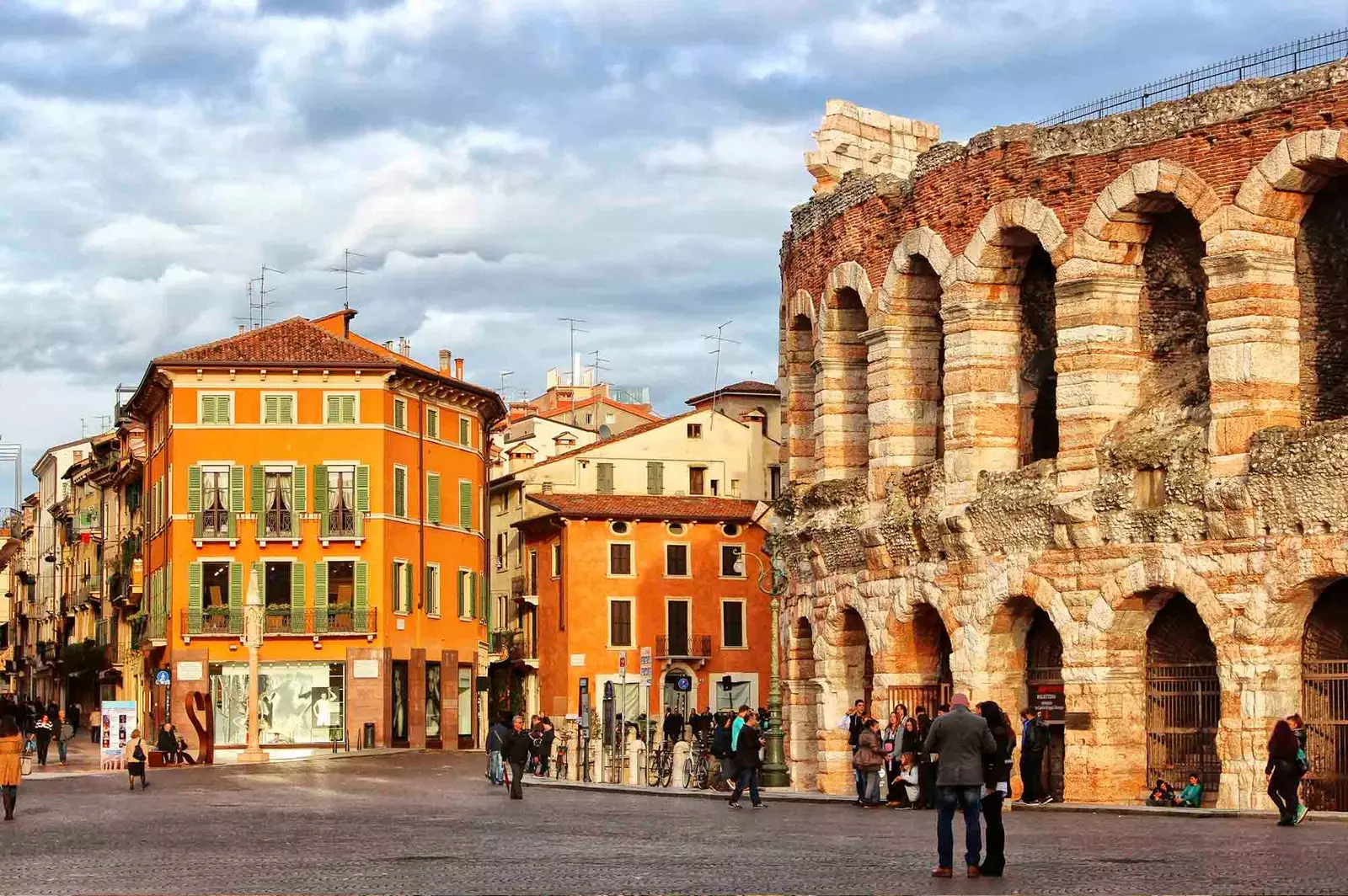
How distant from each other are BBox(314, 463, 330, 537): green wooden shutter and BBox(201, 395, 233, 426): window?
295 centimetres

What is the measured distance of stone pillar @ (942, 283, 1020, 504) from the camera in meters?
34.7

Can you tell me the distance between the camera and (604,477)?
81.1 meters

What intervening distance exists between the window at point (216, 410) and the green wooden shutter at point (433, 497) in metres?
6.51

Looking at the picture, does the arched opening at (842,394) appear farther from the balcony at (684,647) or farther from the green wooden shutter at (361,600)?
the balcony at (684,647)

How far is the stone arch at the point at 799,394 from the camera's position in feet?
139

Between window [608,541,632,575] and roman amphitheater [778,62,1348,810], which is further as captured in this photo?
window [608,541,632,575]

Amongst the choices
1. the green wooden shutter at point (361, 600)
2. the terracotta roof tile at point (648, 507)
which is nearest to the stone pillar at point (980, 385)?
the green wooden shutter at point (361, 600)

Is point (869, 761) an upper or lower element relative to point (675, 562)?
lower

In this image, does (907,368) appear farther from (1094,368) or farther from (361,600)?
(361,600)

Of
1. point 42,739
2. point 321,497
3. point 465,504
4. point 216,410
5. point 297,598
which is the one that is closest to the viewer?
point 42,739

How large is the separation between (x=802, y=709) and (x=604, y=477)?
133ft

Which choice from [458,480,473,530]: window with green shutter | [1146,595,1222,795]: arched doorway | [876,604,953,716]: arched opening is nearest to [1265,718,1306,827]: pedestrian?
[1146,595,1222,795]: arched doorway

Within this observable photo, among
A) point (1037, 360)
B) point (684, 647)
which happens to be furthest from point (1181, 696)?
point (684, 647)

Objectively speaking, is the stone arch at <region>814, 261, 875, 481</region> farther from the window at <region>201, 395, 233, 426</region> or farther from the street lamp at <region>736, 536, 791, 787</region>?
the window at <region>201, 395, 233, 426</region>
